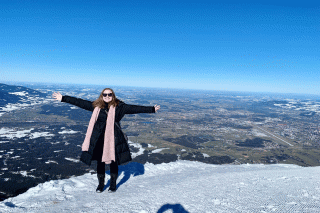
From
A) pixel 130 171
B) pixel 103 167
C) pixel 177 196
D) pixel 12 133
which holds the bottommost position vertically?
pixel 12 133

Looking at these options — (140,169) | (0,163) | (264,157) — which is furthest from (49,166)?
(264,157)

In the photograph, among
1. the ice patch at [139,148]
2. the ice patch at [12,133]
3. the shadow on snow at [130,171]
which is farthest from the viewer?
the ice patch at [12,133]

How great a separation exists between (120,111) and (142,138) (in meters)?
104

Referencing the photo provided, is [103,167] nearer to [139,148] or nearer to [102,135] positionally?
[102,135]

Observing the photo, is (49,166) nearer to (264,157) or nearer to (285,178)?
(285,178)

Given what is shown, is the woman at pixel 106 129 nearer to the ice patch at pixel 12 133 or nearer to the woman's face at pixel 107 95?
the woman's face at pixel 107 95

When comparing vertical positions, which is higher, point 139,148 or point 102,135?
point 102,135

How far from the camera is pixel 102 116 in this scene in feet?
15.9

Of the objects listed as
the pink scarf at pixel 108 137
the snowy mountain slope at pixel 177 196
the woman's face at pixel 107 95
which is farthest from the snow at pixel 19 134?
the woman's face at pixel 107 95

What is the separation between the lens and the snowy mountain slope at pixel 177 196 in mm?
4691

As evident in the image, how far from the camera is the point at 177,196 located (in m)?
5.68

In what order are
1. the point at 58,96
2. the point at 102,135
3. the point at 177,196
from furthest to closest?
the point at 177,196
the point at 58,96
the point at 102,135

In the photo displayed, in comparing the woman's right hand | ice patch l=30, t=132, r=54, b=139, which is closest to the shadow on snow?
the woman's right hand

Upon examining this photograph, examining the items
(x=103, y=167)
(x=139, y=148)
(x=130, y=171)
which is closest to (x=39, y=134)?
(x=139, y=148)
